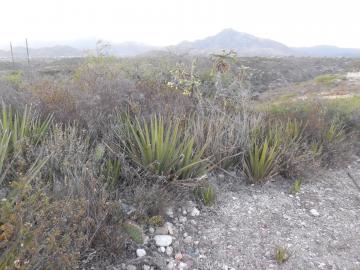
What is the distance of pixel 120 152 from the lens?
330cm

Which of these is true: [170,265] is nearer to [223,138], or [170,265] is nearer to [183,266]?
[183,266]

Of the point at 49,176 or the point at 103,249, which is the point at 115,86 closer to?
the point at 49,176

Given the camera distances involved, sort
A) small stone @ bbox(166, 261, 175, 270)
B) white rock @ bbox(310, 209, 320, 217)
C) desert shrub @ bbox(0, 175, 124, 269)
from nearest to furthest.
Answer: desert shrub @ bbox(0, 175, 124, 269) → small stone @ bbox(166, 261, 175, 270) → white rock @ bbox(310, 209, 320, 217)

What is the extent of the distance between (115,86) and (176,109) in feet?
3.47

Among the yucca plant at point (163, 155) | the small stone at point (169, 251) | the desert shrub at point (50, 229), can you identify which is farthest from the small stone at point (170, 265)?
the yucca plant at point (163, 155)

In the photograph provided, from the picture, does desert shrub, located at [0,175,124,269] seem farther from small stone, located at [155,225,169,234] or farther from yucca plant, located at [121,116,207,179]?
yucca plant, located at [121,116,207,179]

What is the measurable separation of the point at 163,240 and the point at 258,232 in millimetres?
961

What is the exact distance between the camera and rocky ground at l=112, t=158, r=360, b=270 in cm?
278

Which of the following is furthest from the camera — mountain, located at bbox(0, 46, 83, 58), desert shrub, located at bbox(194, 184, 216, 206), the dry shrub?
mountain, located at bbox(0, 46, 83, 58)

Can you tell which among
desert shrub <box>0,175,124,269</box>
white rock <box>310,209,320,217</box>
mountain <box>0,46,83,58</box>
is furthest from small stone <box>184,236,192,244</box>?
mountain <box>0,46,83,58</box>

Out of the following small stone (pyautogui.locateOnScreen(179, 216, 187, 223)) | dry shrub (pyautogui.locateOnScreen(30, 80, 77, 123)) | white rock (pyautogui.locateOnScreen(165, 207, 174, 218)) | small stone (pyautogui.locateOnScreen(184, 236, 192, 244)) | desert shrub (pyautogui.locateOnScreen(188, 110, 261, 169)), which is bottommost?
small stone (pyautogui.locateOnScreen(184, 236, 192, 244))

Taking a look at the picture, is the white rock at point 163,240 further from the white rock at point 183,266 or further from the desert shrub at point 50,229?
the desert shrub at point 50,229

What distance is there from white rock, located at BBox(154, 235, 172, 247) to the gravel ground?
0.54ft

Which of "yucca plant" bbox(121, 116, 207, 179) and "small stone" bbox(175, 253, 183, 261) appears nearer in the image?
"small stone" bbox(175, 253, 183, 261)
